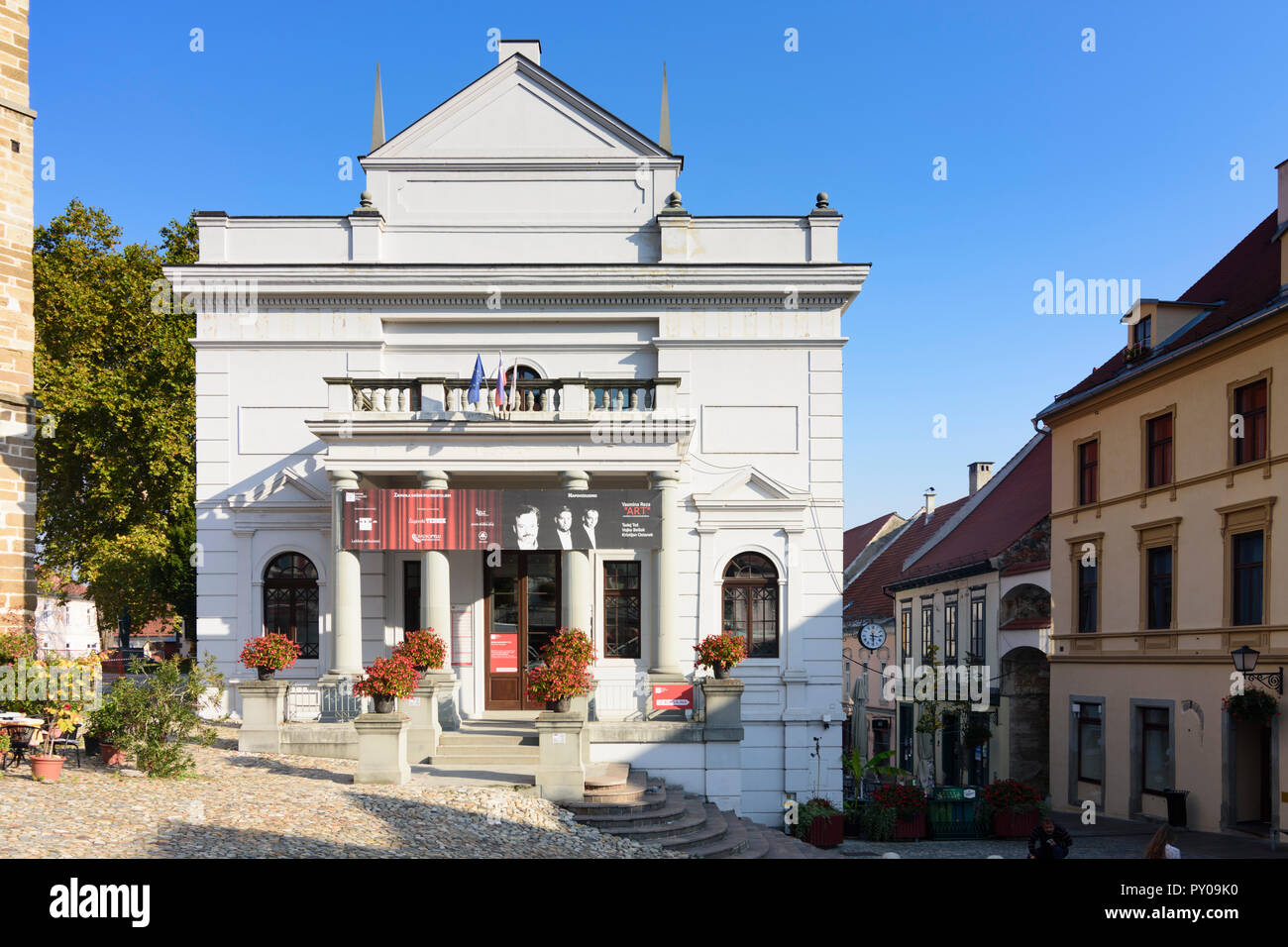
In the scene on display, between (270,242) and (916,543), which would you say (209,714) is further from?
(916,543)

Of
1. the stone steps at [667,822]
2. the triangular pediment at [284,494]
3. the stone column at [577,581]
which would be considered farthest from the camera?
the triangular pediment at [284,494]

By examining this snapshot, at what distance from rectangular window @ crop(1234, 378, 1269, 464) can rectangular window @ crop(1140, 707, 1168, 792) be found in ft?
21.1

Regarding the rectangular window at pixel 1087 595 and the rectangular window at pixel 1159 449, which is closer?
the rectangular window at pixel 1159 449

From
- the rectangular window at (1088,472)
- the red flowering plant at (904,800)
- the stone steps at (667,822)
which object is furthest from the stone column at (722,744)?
the rectangular window at (1088,472)

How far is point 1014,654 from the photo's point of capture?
3134 cm

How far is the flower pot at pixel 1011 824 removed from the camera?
19.8m

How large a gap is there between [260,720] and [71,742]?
302 cm

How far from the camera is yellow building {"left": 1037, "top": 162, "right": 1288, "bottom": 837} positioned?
2131 cm

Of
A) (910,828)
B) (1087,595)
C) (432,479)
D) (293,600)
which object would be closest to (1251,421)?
(1087,595)

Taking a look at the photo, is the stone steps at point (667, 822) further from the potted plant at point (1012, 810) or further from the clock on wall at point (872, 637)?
the clock on wall at point (872, 637)

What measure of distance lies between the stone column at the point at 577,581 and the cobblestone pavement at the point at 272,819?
4.58 metres

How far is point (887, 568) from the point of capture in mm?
46219

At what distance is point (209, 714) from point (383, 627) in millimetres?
3918
